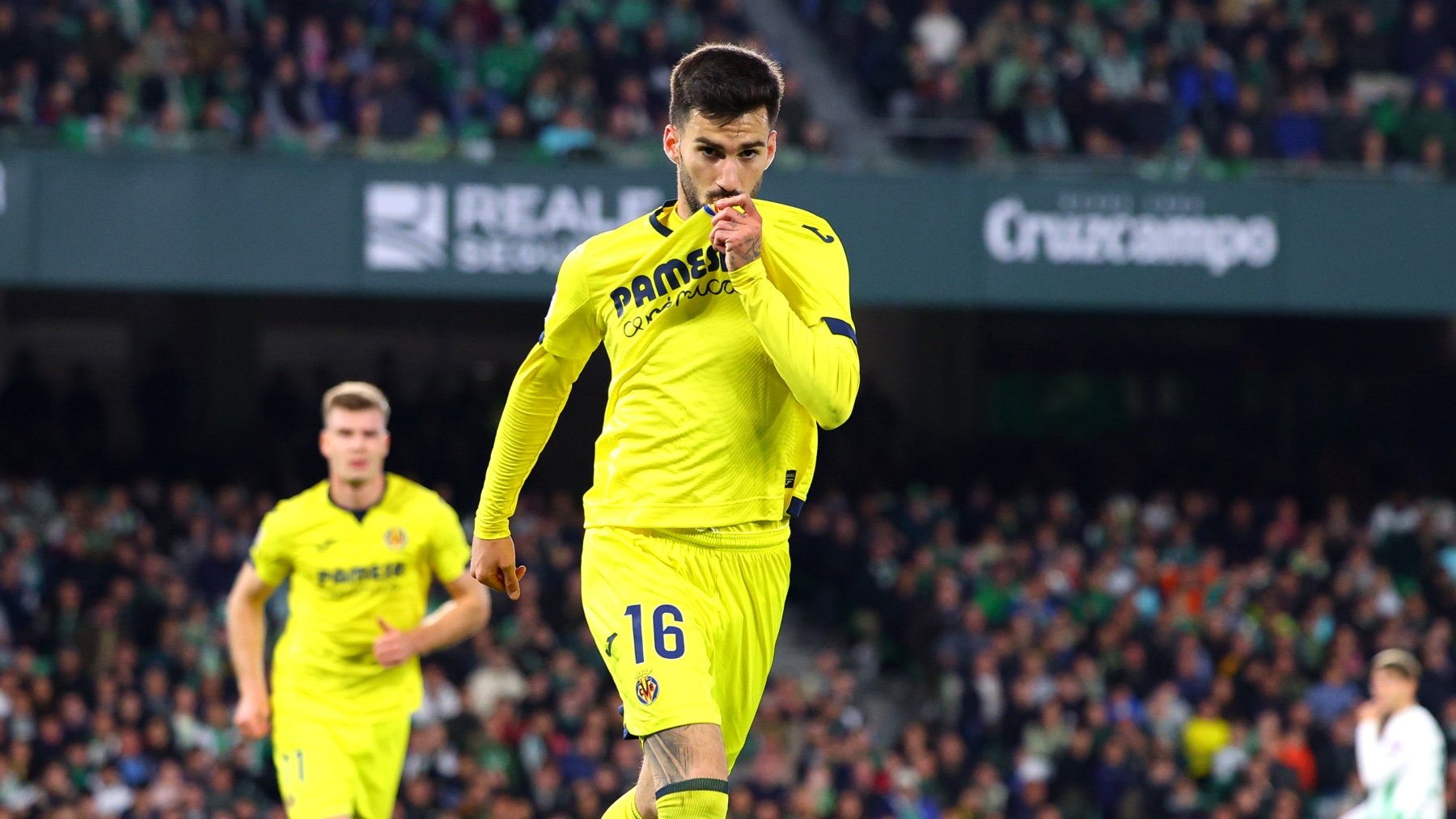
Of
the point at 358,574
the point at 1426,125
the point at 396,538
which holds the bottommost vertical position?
the point at 358,574

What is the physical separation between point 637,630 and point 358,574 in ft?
10.5

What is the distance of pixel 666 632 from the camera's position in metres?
4.96

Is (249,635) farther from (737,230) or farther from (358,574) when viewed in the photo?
(737,230)

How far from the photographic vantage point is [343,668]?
25.8 ft

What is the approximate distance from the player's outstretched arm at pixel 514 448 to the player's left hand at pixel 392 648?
7.66ft

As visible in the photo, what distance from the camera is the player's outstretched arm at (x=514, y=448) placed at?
5293mm

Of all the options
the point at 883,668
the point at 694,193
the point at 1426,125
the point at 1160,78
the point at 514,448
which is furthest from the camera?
the point at 1160,78

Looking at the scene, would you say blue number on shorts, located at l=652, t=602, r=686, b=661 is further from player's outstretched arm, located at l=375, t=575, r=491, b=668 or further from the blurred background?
the blurred background

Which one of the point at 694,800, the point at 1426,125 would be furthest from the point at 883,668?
the point at 694,800

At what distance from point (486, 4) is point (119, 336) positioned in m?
6.26

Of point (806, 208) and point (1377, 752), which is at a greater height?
point (806, 208)

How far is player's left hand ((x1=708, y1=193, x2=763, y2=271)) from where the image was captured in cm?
453

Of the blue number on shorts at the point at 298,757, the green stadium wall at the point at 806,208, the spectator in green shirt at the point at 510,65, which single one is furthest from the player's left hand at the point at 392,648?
the spectator in green shirt at the point at 510,65

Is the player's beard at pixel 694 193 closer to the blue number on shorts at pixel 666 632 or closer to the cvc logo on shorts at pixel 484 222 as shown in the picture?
the blue number on shorts at pixel 666 632
